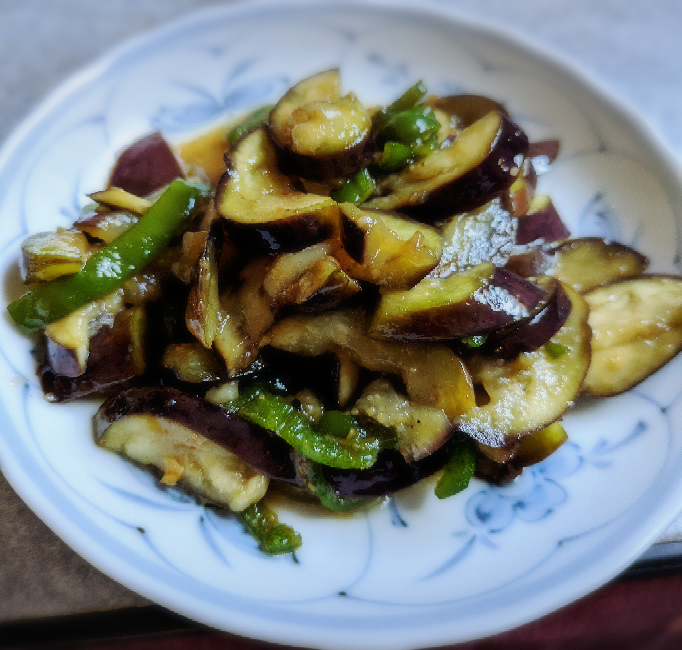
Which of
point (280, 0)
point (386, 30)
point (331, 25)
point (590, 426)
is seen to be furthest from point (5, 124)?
point (590, 426)

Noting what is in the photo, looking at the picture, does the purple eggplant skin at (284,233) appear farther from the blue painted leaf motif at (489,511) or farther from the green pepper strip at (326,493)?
the blue painted leaf motif at (489,511)

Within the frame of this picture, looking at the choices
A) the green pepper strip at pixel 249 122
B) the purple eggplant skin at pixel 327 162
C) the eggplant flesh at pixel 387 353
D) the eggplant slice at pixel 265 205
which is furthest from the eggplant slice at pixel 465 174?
the green pepper strip at pixel 249 122

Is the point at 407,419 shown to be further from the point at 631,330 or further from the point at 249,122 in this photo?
the point at 249,122

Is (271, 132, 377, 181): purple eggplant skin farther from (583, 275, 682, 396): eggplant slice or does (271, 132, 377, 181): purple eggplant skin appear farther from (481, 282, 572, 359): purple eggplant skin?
(583, 275, 682, 396): eggplant slice

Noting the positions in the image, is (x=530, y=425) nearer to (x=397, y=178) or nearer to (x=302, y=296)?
(x=302, y=296)

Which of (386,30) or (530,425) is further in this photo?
(386,30)

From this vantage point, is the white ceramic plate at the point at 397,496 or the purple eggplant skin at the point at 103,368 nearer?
the white ceramic plate at the point at 397,496
